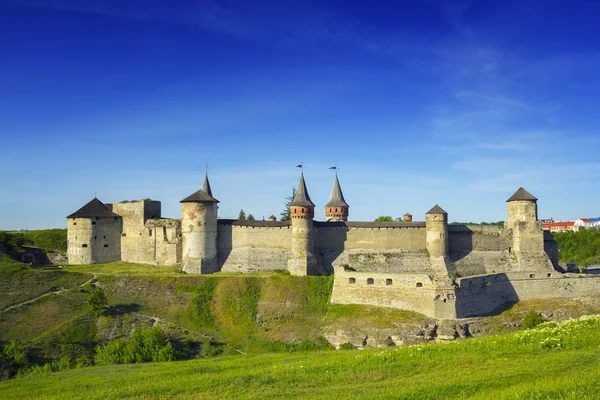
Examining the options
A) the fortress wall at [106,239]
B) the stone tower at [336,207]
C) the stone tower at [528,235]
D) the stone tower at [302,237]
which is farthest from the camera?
the stone tower at [336,207]

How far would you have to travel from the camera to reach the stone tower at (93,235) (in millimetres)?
51156

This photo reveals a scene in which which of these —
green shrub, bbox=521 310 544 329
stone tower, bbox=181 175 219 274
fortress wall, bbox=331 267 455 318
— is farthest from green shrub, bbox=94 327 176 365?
green shrub, bbox=521 310 544 329

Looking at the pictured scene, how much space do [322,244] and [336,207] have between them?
9.29m

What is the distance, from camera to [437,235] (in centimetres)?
4803

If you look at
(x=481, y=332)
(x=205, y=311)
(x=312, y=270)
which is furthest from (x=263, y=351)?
(x=481, y=332)

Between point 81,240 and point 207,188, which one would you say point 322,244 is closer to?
point 207,188

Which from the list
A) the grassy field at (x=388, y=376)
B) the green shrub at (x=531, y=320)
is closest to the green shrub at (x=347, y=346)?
the grassy field at (x=388, y=376)

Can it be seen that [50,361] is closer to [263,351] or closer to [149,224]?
[263,351]

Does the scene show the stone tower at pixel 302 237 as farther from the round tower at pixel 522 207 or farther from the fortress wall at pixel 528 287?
the round tower at pixel 522 207

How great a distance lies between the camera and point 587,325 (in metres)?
26.5

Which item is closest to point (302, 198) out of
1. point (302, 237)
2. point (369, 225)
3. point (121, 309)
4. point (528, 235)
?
point (302, 237)

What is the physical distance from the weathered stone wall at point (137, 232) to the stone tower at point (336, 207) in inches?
702

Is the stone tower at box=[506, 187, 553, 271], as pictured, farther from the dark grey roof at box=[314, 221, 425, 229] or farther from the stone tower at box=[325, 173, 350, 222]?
the stone tower at box=[325, 173, 350, 222]

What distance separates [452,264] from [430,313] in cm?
1021
